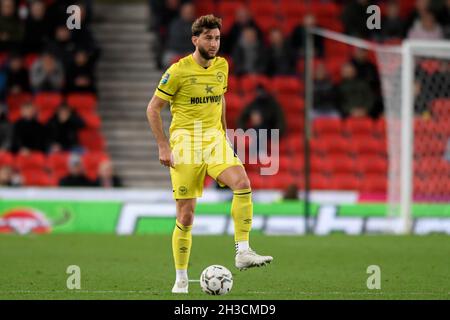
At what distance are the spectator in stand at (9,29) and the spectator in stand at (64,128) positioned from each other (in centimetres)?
218

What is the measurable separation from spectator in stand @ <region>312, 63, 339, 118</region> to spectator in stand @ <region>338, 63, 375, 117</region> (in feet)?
0.48

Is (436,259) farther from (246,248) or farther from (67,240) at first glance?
(67,240)

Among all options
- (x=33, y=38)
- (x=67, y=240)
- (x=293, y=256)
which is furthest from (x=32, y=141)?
(x=293, y=256)

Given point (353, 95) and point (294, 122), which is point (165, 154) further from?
point (294, 122)

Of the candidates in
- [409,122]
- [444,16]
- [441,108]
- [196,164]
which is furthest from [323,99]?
[196,164]

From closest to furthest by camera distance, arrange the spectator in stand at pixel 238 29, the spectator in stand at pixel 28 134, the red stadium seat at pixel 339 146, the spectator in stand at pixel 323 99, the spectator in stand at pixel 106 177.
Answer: the spectator in stand at pixel 106 177 < the spectator in stand at pixel 28 134 < the red stadium seat at pixel 339 146 < the spectator in stand at pixel 323 99 < the spectator in stand at pixel 238 29

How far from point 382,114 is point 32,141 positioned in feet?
21.5

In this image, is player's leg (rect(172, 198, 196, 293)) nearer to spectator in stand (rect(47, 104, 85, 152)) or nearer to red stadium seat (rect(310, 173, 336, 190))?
red stadium seat (rect(310, 173, 336, 190))

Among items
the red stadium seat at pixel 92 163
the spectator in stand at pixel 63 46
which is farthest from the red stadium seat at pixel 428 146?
the spectator in stand at pixel 63 46

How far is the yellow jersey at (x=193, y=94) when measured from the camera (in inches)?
377

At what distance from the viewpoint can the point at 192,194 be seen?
9586mm

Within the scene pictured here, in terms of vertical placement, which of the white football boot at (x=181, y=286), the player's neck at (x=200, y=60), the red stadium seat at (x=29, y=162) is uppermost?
the player's neck at (x=200, y=60)

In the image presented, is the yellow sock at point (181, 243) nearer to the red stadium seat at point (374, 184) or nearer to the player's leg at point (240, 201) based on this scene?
the player's leg at point (240, 201)

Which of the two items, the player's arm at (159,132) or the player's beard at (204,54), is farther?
the player's beard at (204,54)
